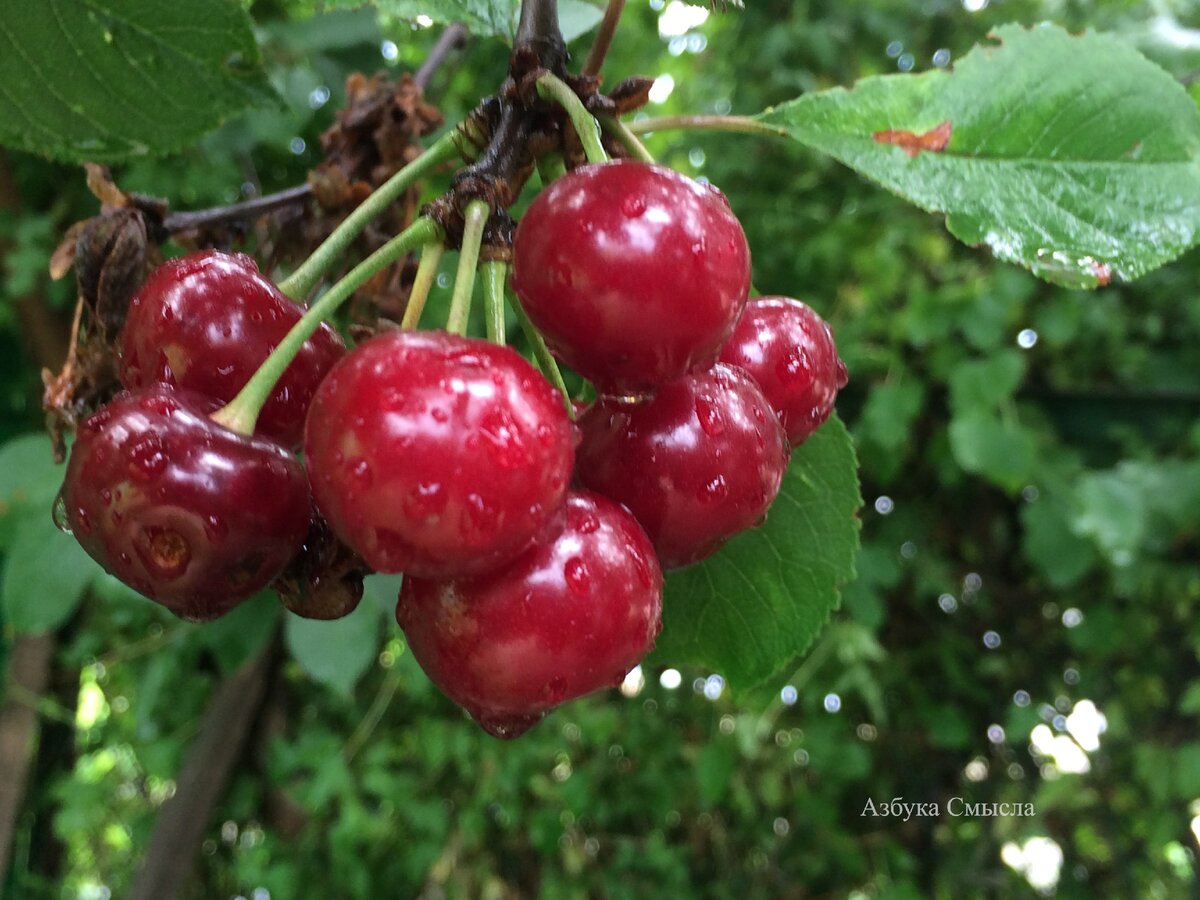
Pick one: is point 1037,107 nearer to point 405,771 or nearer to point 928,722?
point 928,722

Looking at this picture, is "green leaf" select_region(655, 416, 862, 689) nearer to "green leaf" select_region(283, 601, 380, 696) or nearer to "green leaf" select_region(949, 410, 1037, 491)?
"green leaf" select_region(283, 601, 380, 696)

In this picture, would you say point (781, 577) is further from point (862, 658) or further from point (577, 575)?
point (862, 658)

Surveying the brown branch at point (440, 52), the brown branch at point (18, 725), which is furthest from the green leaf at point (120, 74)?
the brown branch at point (18, 725)

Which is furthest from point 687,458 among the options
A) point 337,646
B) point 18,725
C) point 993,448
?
point 18,725

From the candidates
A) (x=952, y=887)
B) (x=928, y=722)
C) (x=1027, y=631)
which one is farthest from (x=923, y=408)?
(x=952, y=887)

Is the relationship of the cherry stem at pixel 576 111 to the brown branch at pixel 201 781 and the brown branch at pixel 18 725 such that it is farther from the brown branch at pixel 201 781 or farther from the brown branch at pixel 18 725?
the brown branch at pixel 18 725
